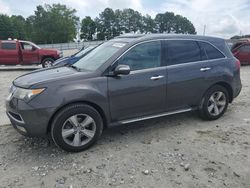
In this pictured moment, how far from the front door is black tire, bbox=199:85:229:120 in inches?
37.3

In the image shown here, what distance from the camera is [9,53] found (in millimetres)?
14523

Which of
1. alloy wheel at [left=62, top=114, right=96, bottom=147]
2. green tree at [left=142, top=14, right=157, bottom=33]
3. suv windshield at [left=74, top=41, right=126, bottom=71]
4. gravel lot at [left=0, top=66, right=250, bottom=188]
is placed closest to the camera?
A: gravel lot at [left=0, top=66, right=250, bottom=188]

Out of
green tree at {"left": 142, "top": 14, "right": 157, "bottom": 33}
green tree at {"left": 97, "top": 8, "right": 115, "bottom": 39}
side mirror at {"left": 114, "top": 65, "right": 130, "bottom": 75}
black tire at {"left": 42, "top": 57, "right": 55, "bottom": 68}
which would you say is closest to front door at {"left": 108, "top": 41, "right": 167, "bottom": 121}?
side mirror at {"left": 114, "top": 65, "right": 130, "bottom": 75}

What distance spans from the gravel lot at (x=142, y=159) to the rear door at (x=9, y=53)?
1043cm

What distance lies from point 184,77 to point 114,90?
1.40 meters

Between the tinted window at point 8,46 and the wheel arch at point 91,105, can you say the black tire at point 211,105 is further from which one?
the tinted window at point 8,46

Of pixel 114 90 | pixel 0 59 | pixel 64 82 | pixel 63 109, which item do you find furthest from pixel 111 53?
pixel 0 59

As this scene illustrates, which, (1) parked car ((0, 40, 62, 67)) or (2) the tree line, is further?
(2) the tree line

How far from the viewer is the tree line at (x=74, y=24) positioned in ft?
242

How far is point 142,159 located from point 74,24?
3416 inches

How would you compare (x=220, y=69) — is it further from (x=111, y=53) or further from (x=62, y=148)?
(x=62, y=148)

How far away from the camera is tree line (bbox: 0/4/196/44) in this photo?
73688 millimetres

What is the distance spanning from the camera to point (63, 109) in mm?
3857

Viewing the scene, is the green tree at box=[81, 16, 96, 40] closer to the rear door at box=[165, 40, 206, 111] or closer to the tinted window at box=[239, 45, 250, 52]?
the tinted window at box=[239, 45, 250, 52]
